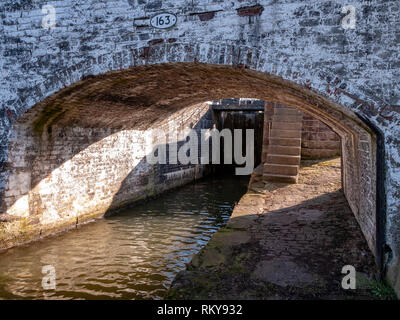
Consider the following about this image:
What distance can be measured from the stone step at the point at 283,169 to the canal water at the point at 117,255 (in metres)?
1.74

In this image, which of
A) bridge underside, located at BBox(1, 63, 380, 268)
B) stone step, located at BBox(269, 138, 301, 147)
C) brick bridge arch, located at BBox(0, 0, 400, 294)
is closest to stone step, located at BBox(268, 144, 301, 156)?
stone step, located at BBox(269, 138, 301, 147)

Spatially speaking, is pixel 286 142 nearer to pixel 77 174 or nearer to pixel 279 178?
pixel 279 178

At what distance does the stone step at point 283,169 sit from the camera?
31.8 feet

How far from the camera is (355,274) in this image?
4.20 metres

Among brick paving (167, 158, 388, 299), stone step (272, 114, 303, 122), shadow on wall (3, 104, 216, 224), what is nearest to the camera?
brick paving (167, 158, 388, 299)

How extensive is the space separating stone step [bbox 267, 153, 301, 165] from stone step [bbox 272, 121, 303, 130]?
4.11 feet

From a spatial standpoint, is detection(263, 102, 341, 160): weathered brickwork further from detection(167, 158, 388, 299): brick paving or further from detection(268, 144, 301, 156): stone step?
detection(167, 158, 388, 299): brick paving

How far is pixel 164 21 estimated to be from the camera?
502 cm

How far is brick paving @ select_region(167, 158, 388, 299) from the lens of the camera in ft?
12.5

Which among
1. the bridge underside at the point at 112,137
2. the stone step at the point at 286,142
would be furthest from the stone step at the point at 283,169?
the bridge underside at the point at 112,137

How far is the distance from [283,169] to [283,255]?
5.15 m

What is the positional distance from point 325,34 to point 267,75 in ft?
2.96
